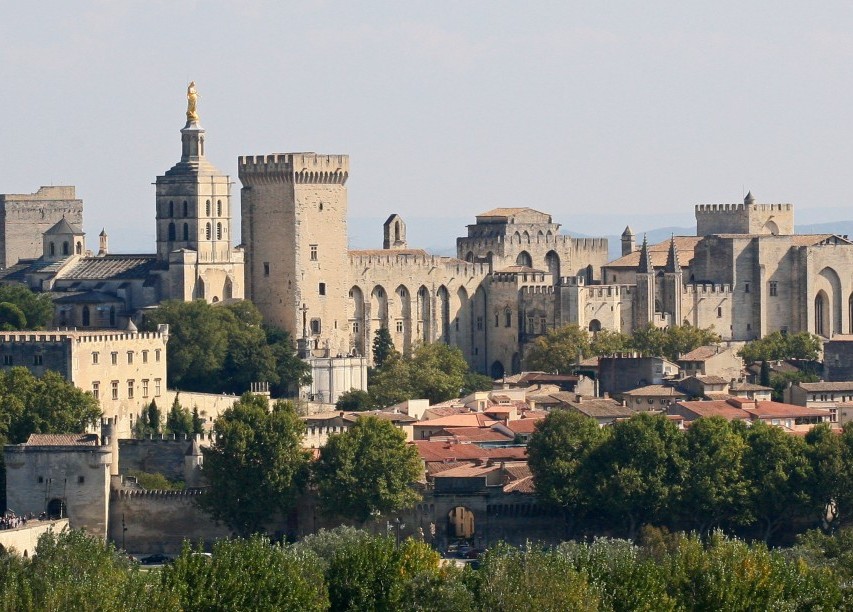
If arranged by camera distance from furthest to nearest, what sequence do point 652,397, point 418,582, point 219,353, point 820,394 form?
point 219,353, point 820,394, point 652,397, point 418,582

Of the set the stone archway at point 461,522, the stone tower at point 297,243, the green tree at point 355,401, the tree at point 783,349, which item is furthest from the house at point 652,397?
the stone archway at point 461,522

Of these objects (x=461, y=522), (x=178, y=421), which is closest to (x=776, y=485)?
(x=461, y=522)

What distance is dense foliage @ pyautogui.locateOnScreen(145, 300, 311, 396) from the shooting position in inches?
4828

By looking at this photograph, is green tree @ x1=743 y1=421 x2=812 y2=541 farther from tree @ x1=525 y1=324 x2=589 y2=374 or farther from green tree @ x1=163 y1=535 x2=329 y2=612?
tree @ x1=525 y1=324 x2=589 y2=374

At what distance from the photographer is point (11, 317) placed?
4914 inches

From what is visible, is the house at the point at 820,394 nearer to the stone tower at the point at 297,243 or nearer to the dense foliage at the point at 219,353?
the dense foliage at the point at 219,353

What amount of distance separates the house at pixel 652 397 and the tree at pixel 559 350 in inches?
412

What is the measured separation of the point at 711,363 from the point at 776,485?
31.0 meters

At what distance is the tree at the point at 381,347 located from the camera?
136 m

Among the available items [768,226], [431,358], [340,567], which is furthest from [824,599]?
[768,226]

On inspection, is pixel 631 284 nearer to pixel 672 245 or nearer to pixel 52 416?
pixel 672 245

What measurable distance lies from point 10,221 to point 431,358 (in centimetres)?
3820

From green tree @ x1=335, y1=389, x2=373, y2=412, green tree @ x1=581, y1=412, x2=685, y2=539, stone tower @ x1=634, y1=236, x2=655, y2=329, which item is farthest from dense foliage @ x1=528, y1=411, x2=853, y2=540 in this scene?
stone tower @ x1=634, y1=236, x2=655, y2=329

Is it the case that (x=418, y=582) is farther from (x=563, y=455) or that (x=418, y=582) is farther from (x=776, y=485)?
(x=776, y=485)
